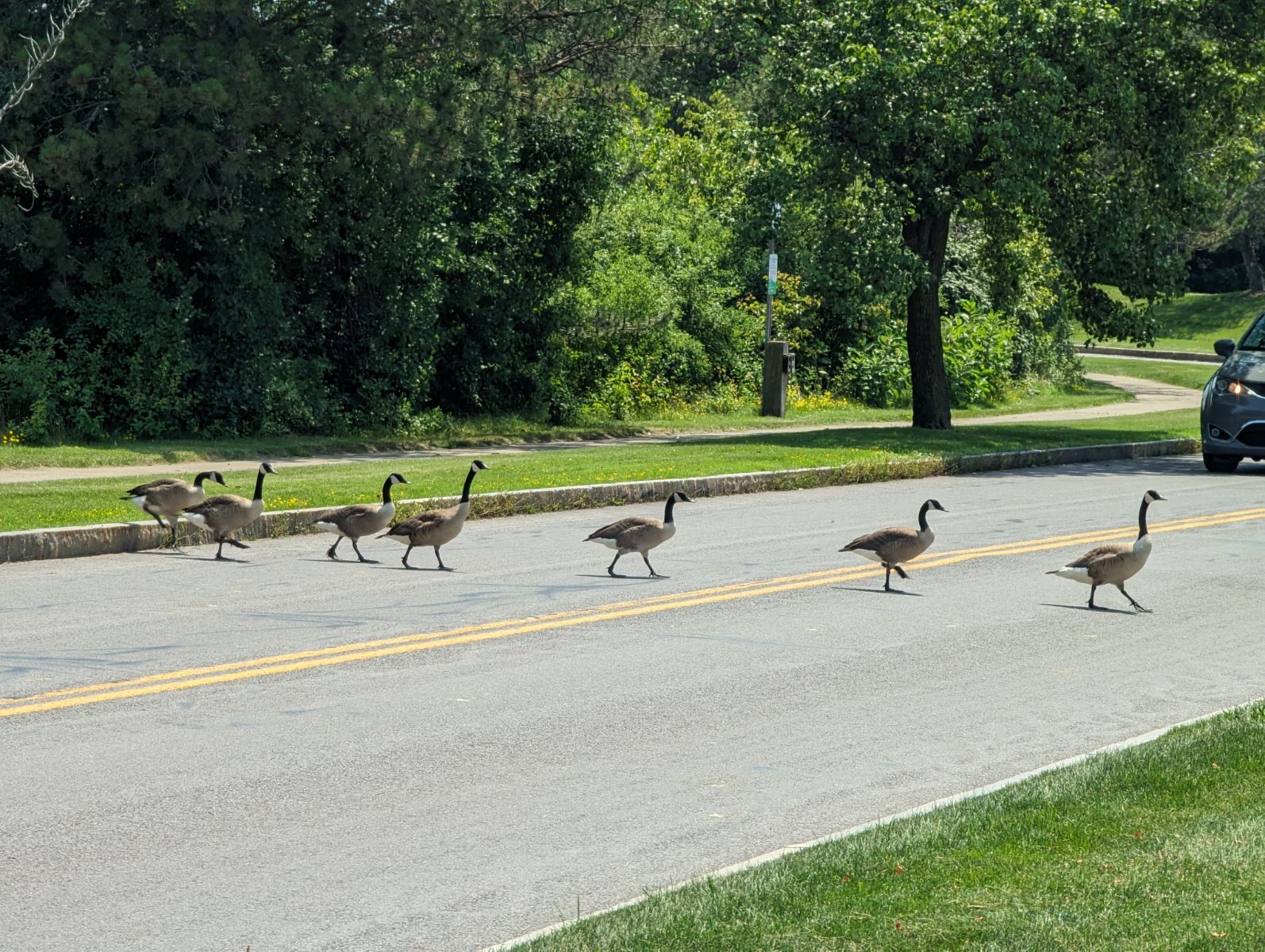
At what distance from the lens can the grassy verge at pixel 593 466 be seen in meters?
16.4

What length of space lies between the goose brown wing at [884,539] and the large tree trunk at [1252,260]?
67.4 m

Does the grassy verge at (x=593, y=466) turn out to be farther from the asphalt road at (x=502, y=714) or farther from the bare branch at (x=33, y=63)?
the bare branch at (x=33, y=63)

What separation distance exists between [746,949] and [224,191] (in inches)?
883

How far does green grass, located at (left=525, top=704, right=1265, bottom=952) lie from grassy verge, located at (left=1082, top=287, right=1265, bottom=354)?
6423 centimetres

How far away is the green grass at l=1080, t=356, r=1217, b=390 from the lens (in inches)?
2067

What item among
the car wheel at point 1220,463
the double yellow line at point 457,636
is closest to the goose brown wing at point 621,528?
the double yellow line at point 457,636

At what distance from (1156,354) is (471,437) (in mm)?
43534

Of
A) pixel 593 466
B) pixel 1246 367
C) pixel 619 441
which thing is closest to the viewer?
pixel 593 466

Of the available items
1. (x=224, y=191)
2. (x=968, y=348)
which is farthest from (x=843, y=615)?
(x=968, y=348)

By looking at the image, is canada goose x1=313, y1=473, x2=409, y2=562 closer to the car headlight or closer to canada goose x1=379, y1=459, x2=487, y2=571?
canada goose x1=379, y1=459, x2=487, y2=571

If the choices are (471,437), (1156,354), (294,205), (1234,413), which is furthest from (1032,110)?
(1156,354)

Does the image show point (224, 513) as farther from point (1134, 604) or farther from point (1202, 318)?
point (1202, 318)

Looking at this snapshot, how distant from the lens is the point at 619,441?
2931 centimetres

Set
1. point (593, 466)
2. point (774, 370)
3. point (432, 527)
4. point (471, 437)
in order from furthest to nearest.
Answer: point (774, 370)
point (471, 437)
point (593, 466)
point (432, 527)
